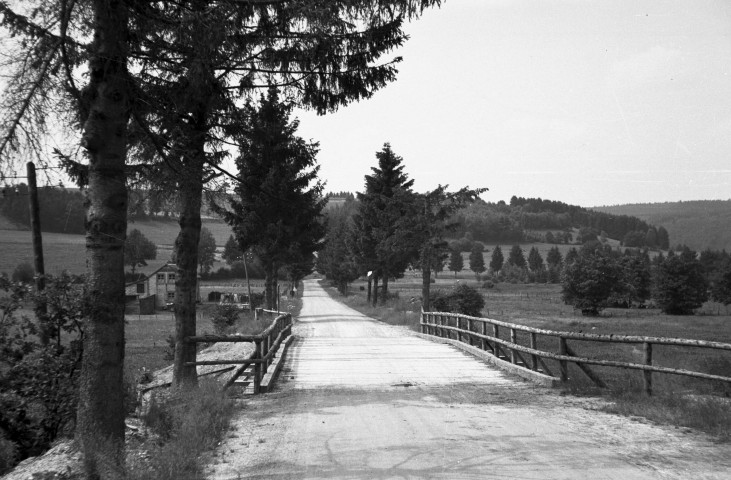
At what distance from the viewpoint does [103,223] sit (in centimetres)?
640

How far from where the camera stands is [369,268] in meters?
48.2

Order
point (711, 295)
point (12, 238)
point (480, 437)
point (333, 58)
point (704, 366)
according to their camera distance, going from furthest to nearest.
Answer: point (711, 295), point (12, 238), point (704, 366), point (333, 58), point (480, 437)

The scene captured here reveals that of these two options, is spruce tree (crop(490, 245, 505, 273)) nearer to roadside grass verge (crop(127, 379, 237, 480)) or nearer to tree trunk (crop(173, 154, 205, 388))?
tree trunk (crop(173, 154, 205, 388))

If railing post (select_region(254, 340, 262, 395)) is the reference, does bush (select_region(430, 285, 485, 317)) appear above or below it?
below

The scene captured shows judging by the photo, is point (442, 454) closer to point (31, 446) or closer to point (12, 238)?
point (31, 446)

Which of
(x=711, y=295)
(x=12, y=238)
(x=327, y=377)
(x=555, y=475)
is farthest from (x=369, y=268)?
(x=711, y=295)

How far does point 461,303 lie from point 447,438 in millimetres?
29879

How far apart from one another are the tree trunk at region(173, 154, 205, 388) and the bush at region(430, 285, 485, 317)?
83.2 feet

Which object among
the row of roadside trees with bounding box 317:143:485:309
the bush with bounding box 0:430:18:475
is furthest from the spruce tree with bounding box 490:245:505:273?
the bush with bounding box 0:430:18:475

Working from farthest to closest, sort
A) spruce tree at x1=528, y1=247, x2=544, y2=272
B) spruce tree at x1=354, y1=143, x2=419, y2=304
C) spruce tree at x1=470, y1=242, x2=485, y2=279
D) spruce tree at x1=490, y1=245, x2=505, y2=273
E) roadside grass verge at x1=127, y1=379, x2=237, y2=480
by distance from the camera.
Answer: spruce tree at x1=470, y1=242, x2=485, y2=279, spruce tree at x1=490, y1=245, x2=505, y2=273, spruce tree at x1=528, y1=247, x2=544, y2=272, spruce tree at x1=354, y1=143, x2=419, y2=304, roadside grass verge at x1=127, y1=379, x2=237, y2=480

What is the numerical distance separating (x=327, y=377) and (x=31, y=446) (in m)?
5.55

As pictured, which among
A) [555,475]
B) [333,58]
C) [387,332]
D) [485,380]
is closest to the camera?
[555,475]

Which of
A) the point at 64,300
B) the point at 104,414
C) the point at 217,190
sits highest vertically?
the point at 217,190

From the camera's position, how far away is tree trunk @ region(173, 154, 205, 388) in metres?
11.0
